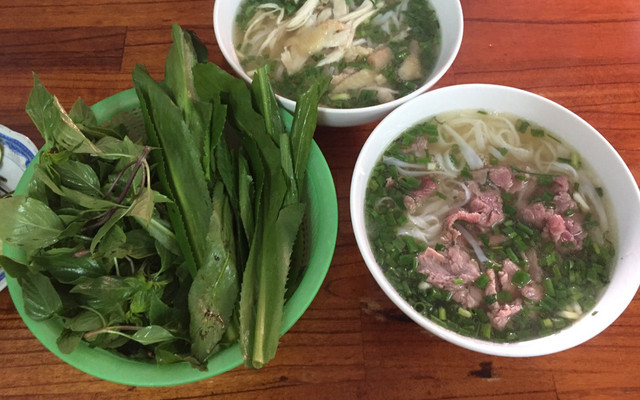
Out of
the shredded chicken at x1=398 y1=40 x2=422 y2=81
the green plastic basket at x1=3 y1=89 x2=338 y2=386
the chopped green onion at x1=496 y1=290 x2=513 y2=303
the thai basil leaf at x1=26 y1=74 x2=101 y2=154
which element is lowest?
the chopped green onion at x1=496 y1=290 x2=513 y2=303

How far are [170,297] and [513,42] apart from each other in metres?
1.33

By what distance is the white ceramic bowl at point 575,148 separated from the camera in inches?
33.0

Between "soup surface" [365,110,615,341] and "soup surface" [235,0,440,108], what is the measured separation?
210mm

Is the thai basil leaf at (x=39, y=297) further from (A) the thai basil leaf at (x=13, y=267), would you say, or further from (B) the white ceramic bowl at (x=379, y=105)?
(B) the white ceramic bowl at (x=379, y=105)

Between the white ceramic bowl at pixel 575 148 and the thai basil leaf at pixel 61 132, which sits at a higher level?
the thai basil leaf at pixel 61 132

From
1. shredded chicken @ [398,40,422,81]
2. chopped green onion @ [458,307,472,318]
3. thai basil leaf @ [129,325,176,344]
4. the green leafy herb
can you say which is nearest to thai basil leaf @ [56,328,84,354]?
the green leafy herb

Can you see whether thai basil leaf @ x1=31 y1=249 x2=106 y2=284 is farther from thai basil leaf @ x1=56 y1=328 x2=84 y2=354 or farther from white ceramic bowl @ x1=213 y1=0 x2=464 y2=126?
white ceramic bowl @ x1=213 y1=0 x2=464 y2=126

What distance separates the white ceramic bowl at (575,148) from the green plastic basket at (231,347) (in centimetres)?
7

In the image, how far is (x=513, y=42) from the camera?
1452mm

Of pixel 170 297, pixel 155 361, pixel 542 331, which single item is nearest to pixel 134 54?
pixel 170 297

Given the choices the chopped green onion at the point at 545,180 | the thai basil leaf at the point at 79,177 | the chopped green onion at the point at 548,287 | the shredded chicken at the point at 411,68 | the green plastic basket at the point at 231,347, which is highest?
the thai basil leaf at the point at 79,177

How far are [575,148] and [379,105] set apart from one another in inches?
20.3

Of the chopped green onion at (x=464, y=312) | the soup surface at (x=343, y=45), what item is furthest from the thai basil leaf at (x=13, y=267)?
the chopped green onion at (x=464, y=312)

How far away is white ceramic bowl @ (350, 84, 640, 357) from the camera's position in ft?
2.75
